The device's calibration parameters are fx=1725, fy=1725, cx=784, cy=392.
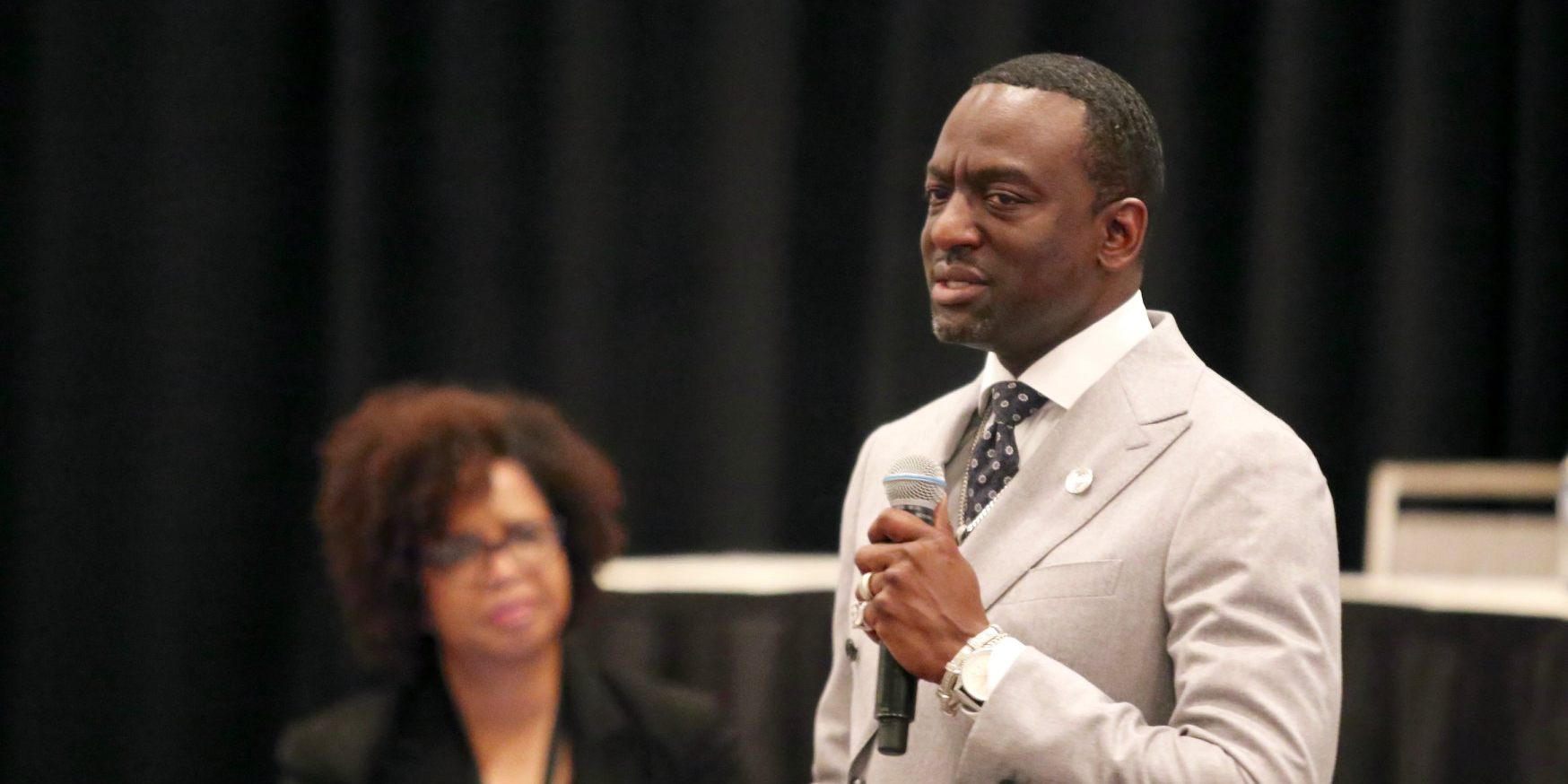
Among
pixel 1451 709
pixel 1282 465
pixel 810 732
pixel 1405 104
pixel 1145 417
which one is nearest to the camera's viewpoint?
pixel 1282 465

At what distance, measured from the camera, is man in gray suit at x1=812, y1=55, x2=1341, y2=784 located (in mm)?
1426

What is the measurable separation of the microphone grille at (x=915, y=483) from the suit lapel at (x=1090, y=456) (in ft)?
0.26

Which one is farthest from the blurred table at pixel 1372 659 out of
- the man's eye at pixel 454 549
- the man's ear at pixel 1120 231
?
the man's ear at pixel 1120 231

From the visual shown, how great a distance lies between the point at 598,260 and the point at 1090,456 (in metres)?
2.86

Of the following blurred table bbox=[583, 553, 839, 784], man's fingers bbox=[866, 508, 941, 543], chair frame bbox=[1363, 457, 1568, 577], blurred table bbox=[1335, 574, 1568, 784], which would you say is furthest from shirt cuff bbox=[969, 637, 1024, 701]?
chair frame bbox=[1363, 457, 1568, 577]

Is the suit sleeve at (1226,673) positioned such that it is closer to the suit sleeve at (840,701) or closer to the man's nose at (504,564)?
the suit sleeve at (840,701)

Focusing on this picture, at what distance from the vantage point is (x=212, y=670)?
4.26 m

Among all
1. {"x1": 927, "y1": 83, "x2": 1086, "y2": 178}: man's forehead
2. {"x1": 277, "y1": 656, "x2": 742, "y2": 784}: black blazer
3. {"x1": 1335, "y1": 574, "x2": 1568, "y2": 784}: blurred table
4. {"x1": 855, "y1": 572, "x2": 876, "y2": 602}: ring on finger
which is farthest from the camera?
{"x1": 1335, "y1": 574, "x2": 1568, "y2": 784}: blurred table

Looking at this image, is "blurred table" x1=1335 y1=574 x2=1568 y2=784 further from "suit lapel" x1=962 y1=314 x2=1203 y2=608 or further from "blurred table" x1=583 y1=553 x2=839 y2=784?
"suit lapel" x1=962 y1=314 x2=1203 y2=608

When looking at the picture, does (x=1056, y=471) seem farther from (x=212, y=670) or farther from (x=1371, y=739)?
(x=212, y=670)

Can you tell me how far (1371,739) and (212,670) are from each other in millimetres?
2769

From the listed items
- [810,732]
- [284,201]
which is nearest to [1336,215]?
[810,732]

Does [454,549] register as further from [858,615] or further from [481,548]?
[858,615]

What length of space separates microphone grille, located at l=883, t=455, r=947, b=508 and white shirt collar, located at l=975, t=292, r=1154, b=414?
0.17 m
